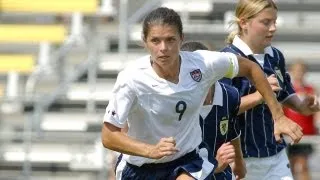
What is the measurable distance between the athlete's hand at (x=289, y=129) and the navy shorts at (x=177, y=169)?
1.12 ft

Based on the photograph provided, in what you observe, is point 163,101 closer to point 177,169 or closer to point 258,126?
point 177,169

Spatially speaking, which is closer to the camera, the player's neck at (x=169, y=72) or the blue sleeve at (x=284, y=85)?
the player's neck at (x=169, y=72)

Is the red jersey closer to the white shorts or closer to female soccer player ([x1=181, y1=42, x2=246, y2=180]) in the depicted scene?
the white shorts

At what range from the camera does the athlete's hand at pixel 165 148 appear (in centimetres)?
440

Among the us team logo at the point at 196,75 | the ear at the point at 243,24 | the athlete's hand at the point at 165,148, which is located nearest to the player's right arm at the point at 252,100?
the ear at the point at 243,24

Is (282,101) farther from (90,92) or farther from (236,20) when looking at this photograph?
(90,92)

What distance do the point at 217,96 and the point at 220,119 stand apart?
0.12m

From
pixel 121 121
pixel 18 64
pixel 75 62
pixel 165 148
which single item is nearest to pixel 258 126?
pixel 121 121

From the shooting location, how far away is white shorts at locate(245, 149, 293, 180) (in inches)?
229

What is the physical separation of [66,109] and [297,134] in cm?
757

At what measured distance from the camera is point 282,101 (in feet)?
19.9

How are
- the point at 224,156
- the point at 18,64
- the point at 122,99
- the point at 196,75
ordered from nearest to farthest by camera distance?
the point at 122,99 < the point at 196,75 < the point at 224,156 < the point at 18,64

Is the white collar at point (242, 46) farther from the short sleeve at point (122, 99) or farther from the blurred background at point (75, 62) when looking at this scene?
the blurred background at point (75, 62)

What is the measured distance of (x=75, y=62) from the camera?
41.4 feet
